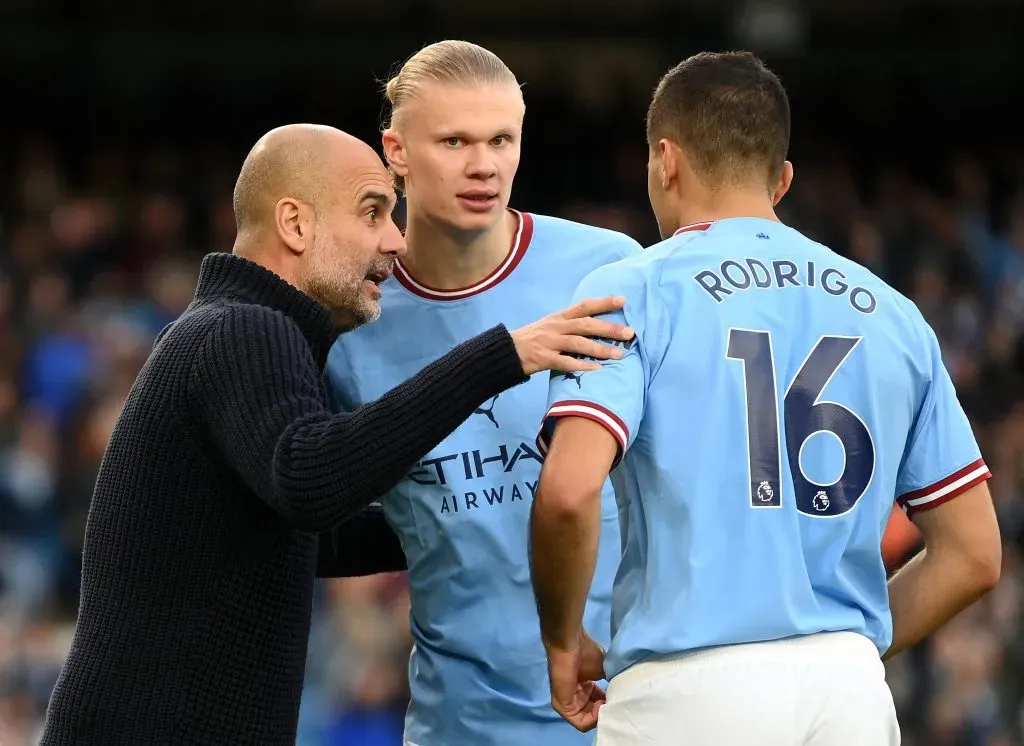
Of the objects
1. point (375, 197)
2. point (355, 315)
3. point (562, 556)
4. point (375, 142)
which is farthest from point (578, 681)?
point (375, 142)

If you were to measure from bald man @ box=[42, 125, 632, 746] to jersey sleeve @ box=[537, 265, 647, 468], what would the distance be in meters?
0.04

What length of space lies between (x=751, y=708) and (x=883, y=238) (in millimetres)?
10580

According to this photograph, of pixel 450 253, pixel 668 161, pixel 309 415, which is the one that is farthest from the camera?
pixel 450 253

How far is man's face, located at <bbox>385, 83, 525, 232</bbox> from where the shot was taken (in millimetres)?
3734

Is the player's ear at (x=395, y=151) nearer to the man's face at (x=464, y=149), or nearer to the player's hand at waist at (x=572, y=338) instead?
the man's face at (x=464, y=149)

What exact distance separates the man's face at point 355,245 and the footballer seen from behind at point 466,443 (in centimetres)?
32

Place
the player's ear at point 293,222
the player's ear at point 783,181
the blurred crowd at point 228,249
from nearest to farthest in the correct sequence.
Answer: the player's ear at point 783,181 < the player's ear at point 293,222 < the blurred crowd at point 228,249

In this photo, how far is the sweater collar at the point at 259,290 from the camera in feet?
10.7

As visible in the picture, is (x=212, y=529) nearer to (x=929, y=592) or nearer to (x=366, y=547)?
(x=366, y=547)

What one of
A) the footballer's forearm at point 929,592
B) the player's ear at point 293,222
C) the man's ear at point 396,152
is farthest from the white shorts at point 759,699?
the man's ear at point 396,152

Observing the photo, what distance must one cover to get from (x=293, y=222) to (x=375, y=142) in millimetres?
12069

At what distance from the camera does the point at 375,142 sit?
50.1ft

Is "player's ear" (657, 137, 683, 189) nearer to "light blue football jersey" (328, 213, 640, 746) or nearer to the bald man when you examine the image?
the bald man

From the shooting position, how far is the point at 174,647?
3.04m
